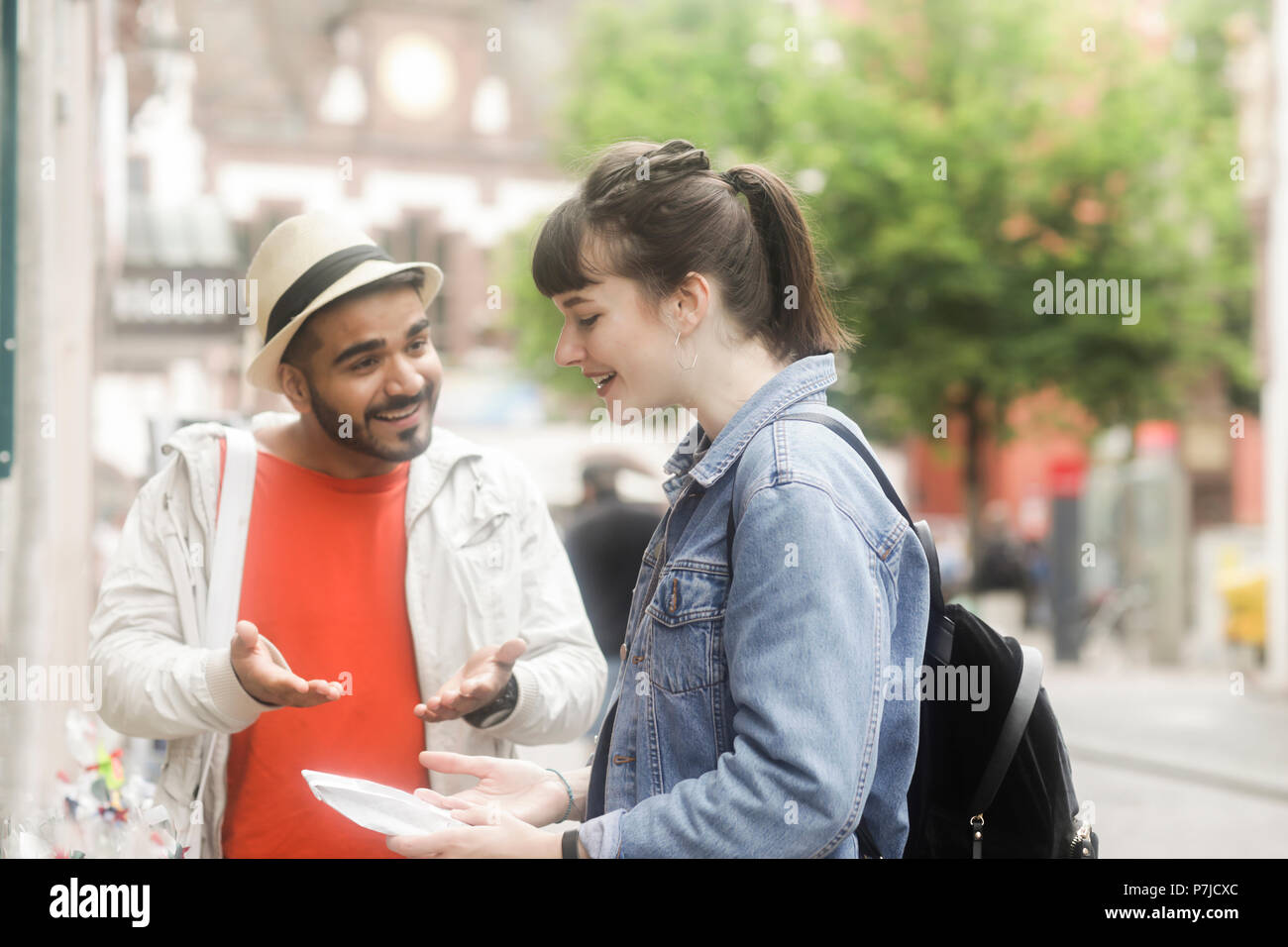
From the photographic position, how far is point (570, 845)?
170 cm

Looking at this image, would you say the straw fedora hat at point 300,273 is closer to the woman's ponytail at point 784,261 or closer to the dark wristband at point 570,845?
the woman's ponytail at point 784,261

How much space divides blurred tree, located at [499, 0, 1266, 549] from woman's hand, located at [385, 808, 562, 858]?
18570mm

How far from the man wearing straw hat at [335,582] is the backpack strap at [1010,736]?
74 cm

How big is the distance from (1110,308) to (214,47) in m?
18.7

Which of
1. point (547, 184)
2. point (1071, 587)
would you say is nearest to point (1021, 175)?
point (1071, 587)

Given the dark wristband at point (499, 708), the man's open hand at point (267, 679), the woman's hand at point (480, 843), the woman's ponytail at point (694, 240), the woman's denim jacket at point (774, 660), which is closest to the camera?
the woman's denim jacket at point (774, 660)

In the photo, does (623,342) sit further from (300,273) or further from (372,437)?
(300,273)

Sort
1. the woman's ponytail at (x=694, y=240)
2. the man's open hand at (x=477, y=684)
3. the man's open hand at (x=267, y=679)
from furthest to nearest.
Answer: the man's open hand at (x=477, y=684) < the man's open hand at (x=267, y=679) < the woman's ponytail at (x=694, y=240)

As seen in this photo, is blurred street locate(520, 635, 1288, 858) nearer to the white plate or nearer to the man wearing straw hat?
the man wearing straw hat

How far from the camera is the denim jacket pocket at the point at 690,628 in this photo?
1742 mm

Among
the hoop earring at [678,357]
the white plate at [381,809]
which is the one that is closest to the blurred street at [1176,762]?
the white plate at [381,809]

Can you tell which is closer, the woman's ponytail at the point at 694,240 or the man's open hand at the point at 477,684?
the woman's ponytail at the point at 694,240

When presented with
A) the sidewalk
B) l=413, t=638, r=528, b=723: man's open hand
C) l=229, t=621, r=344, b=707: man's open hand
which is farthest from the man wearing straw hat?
the sidewalk

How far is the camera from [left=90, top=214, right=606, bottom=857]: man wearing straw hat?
2377mm
